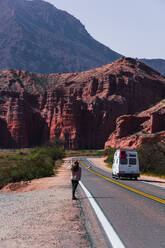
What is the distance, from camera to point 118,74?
440ft

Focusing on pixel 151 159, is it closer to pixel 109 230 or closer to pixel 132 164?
pixel 132 164

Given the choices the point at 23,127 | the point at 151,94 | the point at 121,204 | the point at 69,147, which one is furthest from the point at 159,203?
the point at 151,94

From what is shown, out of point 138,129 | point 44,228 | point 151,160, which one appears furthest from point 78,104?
point 44,228

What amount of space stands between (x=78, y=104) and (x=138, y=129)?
43.4 m

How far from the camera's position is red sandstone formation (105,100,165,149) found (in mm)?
71375

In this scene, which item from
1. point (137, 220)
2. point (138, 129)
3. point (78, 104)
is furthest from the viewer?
point (78, 104)

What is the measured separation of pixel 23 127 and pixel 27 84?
87.1 feet

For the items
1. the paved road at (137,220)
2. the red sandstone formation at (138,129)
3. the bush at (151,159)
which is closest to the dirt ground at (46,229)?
the paved road at (137,220)

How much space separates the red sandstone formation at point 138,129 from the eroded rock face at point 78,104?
34.9 metres

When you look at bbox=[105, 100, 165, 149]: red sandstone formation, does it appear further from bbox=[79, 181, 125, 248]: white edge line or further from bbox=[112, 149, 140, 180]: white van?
bbox=[79, 181, 125, 248]: white edge line

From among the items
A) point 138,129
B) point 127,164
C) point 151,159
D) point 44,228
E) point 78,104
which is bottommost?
point 44,228

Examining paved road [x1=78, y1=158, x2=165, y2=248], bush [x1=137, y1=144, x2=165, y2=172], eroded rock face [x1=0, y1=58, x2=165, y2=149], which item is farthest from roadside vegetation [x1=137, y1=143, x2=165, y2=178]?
eroded rock face [x1=0, y1=58, x2=165, y2=149]

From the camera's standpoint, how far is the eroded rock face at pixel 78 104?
12438 cm

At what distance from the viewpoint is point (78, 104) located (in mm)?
124000
